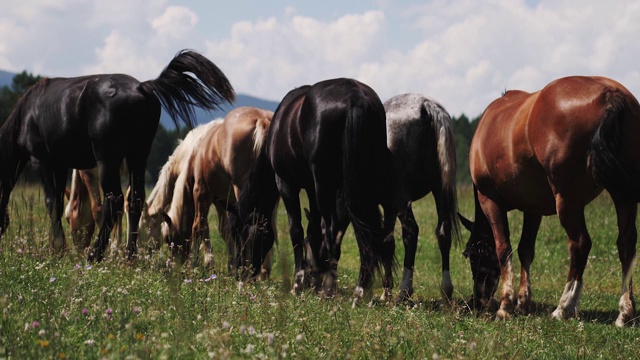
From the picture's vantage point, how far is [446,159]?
8.55m

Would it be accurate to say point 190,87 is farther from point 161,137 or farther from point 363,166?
point 161,137

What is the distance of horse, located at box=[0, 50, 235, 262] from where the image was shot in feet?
29.6

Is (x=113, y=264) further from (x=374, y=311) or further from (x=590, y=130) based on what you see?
(x=590, y=130)

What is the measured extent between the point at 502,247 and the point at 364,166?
172 cm

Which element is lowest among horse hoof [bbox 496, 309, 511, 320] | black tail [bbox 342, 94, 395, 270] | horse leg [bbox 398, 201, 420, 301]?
horse hoof [bbox 496, 309, 511, 320]

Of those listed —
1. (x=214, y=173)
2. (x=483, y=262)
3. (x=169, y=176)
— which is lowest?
(x=483, y=262)

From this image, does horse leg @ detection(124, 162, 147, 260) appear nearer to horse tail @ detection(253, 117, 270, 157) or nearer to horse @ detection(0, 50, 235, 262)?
horse @ detection(0, 50, 235, 262)

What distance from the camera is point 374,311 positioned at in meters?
6.66

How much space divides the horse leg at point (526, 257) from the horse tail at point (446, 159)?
0.73 meters

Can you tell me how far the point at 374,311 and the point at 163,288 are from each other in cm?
177

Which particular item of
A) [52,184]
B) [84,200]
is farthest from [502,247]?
[84,200]

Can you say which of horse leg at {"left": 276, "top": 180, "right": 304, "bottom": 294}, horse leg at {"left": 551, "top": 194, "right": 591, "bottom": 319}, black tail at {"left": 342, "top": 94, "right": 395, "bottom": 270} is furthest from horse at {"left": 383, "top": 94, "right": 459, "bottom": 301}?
horse leg at {"left": 551, "top": 194, "right": 591, "bottom": 319}

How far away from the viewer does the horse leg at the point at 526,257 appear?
805 centimetres

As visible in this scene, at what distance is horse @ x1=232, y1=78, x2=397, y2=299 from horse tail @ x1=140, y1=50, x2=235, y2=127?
819 mm
